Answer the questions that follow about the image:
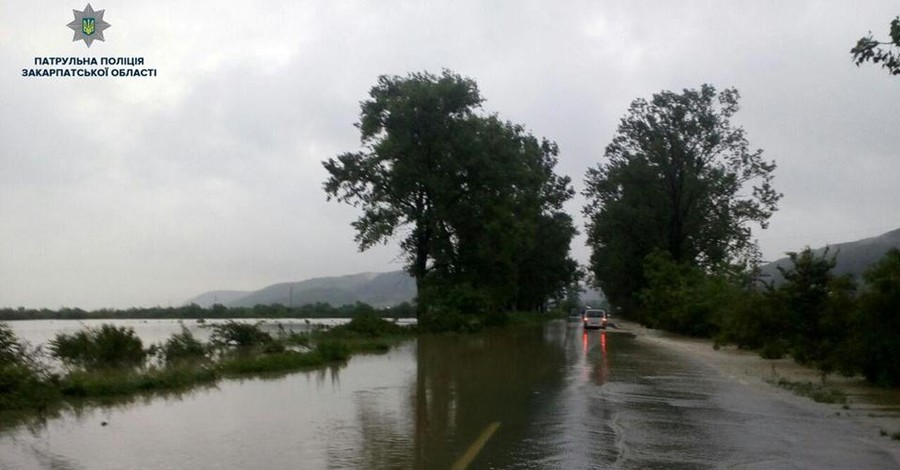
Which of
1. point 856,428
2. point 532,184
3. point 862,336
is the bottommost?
point 856,428

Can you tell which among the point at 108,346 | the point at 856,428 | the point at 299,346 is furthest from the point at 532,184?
the point at 856,428

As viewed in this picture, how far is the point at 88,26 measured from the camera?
65.5ft

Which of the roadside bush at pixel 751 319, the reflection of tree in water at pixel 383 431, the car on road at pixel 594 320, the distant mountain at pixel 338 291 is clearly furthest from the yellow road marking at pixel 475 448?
the distant mountain at pixel 338 291

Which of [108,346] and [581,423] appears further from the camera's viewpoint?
[108,346]

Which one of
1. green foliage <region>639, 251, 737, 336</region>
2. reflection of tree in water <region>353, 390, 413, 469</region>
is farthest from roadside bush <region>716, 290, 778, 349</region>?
reflection of tree in water <region>353, 390, 413, 469</region>

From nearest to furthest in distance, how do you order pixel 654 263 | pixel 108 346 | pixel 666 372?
pixel 108 346
pixel 666 372
pixel 654 263

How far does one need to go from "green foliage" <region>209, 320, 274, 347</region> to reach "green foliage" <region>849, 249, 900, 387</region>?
56.2ft

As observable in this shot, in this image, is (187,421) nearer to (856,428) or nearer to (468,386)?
(468,386)

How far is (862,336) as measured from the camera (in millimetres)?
20125

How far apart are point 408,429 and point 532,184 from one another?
155ft

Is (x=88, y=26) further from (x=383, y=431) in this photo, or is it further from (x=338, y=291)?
(x=338, y=291)

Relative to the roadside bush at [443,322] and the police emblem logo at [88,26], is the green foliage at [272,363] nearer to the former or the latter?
the police emblem logo at [88,26]

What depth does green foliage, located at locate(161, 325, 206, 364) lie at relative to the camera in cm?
2378

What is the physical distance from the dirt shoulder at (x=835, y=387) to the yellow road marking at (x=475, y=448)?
521 cm
